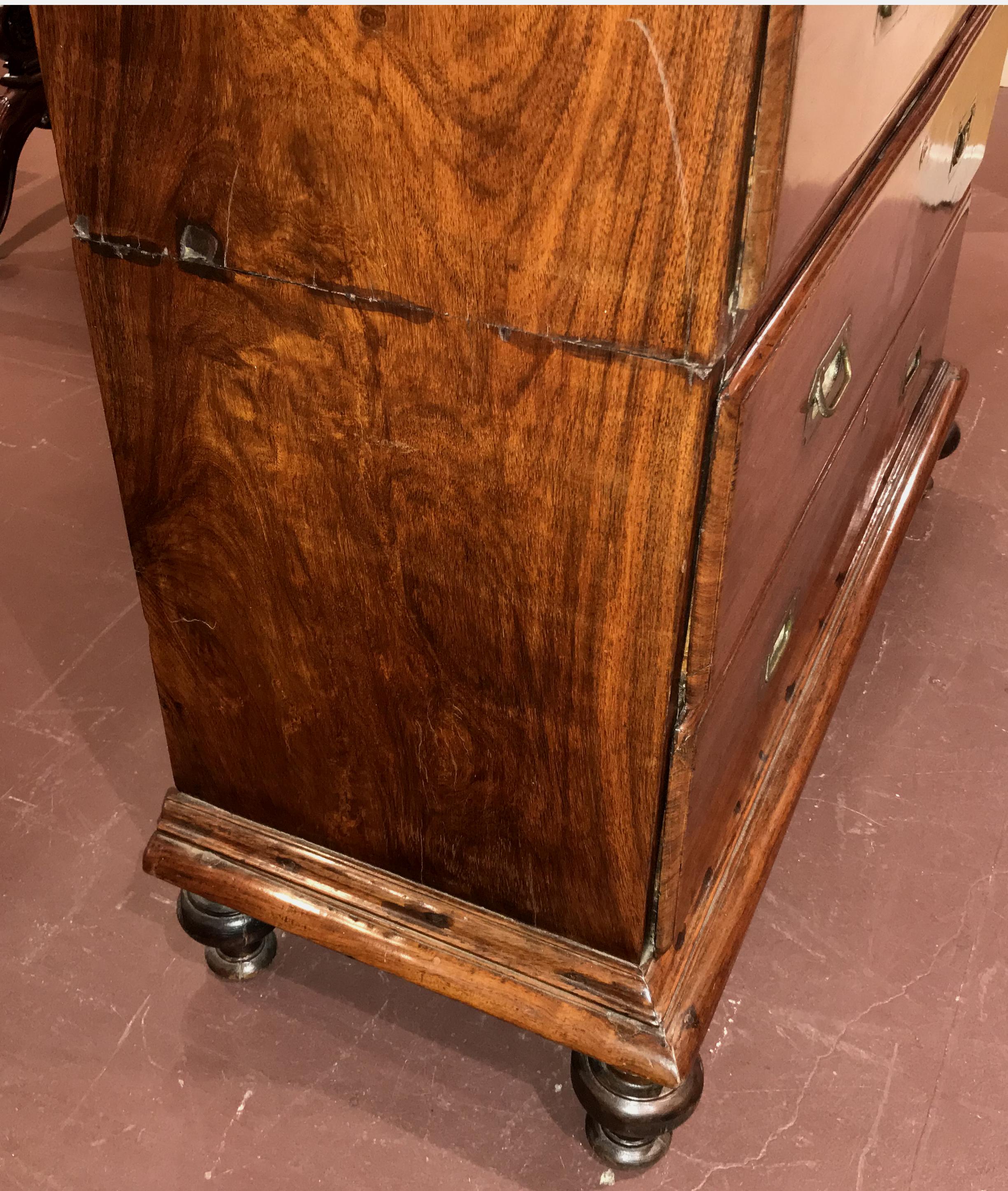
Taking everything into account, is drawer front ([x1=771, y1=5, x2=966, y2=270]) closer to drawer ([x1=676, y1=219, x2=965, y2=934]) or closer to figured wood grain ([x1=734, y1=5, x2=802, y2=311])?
figured wood grain ([x1=734, y1=5, x2=802, y2=311])

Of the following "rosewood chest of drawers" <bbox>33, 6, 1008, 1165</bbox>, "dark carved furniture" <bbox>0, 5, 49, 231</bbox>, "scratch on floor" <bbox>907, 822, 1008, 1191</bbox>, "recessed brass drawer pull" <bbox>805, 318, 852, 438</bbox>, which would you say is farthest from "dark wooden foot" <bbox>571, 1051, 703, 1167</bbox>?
"dark carved furniture" <bbox>0, 5, 49, 231</bbox>

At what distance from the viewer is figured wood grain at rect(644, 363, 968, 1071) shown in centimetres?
109

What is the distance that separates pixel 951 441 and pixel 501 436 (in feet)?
4.58

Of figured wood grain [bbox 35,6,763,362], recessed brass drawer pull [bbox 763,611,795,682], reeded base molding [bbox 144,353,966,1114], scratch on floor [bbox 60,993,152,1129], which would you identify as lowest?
scratch on floor [bbox 60,993,152,1129]

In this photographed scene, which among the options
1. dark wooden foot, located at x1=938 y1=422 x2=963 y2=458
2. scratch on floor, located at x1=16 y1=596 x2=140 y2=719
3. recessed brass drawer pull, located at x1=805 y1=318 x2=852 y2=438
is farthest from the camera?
dark wooden foot, located at x1=938 y1=422 x2=963 y2=458

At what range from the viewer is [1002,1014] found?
1.31 metres

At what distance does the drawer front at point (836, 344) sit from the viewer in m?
0.85

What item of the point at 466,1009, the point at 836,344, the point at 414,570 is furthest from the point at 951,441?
the point at 414,570

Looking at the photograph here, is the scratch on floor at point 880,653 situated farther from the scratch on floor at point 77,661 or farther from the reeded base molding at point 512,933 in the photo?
the scratch on floor at point 77,661

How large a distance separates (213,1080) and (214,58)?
987mm

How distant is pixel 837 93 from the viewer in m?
0.76

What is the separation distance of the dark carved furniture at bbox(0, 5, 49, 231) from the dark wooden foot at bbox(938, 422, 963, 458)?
5.97 ft

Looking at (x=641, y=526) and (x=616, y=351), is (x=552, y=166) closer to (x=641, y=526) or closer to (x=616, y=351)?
(x=616, y=351)

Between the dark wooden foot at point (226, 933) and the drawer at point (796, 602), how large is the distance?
1.57 feet
